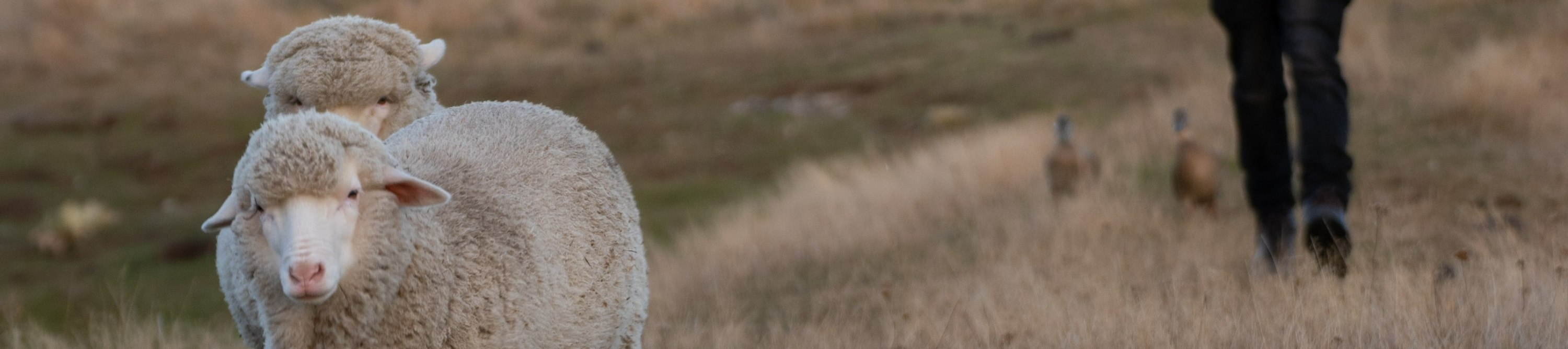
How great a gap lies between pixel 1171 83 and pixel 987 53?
5.19m

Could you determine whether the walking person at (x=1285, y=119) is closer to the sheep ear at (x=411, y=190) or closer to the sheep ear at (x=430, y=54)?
the sheep ear at (x=430, y=54)

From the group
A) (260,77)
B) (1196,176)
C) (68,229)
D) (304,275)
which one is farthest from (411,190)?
(68,229)

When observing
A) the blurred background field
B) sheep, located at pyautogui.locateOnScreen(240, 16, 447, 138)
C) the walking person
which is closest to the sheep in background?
the blurred background field

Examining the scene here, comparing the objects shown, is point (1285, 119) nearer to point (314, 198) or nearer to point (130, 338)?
point (314, 198)

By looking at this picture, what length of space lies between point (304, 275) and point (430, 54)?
1885mm

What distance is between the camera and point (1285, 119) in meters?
4.89

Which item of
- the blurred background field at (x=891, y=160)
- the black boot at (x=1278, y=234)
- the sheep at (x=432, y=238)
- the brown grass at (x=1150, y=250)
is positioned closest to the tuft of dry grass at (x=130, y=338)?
the blurred background field at (x=891, y=160)

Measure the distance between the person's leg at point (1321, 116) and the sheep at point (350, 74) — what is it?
2.68 m

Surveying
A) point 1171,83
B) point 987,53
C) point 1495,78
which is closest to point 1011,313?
point 1495,78

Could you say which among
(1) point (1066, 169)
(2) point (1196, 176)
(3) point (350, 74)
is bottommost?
(1) point (1066, 169)

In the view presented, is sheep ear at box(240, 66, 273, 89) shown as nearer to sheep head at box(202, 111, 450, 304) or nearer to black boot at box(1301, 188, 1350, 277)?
sheep head at box(202, 111, 450, 304)

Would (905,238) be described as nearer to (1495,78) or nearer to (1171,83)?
(1495,78)

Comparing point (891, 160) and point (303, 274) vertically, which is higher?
point (303, 274)

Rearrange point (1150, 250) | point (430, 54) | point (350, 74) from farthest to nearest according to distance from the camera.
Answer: point (1150, 250) < point (430, 54) < point (350, 74)
